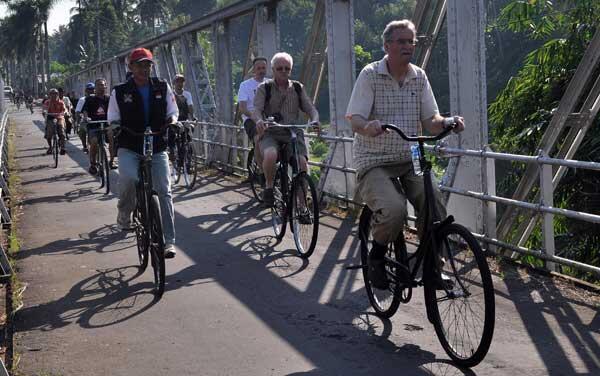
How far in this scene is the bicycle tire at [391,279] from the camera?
5660 mm

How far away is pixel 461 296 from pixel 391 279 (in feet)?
2.71

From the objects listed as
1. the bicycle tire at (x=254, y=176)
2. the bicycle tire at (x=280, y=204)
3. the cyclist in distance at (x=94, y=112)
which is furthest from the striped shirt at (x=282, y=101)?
the cyclist in distance at (x=94, y=112)

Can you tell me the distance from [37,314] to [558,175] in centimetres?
439

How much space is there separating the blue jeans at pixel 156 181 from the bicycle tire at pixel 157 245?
0.97ft

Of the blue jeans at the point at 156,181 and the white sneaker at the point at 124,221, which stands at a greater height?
the blue jeans at the point at 156,181

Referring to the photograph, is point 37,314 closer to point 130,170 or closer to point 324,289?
point 130,170

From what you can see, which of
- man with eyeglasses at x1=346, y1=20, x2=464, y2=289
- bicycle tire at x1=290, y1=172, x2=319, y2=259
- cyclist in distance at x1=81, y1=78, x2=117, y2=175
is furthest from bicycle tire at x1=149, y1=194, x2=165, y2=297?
cyclist in distance at x1=81, y1=78, x2=117, y2=175

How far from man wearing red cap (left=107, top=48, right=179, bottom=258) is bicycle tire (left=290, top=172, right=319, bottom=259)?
128 centimetres

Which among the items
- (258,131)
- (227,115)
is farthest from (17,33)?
(258,131)

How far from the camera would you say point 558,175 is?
292 inches

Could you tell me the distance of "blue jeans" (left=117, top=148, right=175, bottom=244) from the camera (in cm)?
758

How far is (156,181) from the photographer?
7672mm

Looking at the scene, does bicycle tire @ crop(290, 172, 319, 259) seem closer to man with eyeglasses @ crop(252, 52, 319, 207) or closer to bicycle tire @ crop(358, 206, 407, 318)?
man with eyeglasses @ crop(252, 52, 319, 207)

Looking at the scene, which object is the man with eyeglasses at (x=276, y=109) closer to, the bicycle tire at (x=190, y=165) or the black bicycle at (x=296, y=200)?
the black bicycle at (x=296, y=200)
